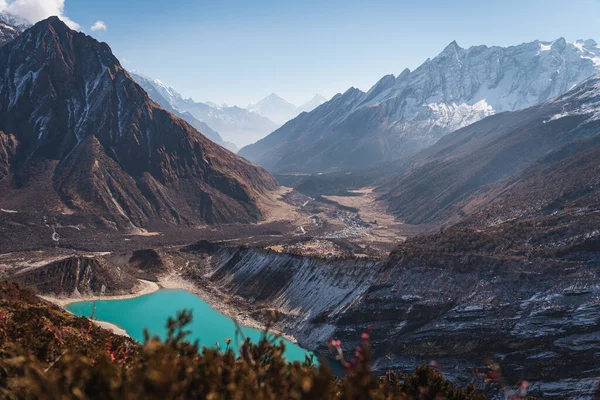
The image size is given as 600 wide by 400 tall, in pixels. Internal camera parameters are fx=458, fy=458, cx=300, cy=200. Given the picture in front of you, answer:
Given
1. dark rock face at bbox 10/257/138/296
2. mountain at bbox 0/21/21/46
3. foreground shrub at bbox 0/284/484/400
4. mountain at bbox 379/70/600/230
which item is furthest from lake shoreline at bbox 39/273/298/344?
mountain at bbox 0/21/21/46

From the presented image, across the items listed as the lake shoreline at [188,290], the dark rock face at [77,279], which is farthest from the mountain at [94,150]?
the lake shoreline at [188,290]

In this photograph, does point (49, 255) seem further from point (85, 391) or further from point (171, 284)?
point (85, 391)

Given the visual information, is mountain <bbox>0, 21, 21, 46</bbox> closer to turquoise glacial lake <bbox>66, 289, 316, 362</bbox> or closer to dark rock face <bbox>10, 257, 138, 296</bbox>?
dark rock face <bbox>10, 257, 138, 296</bbox>

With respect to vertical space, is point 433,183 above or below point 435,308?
above

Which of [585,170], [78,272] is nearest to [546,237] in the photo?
[585,170]

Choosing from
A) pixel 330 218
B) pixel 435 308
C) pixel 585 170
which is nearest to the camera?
pixel 435 308

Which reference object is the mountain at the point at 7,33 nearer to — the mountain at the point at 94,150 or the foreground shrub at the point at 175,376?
the mountain at the point at 94,150
